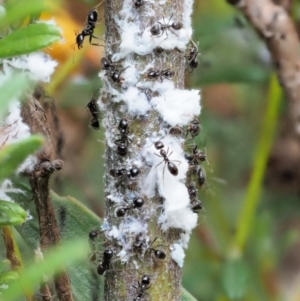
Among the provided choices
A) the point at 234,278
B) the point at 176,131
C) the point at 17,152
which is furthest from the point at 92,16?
the point at 234,278

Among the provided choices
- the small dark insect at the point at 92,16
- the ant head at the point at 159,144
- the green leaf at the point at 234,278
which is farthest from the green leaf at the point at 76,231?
the green leaf at the point at 234,278

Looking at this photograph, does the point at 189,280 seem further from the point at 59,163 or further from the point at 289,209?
the point at 59,163

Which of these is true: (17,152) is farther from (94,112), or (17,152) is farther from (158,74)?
(94,112)

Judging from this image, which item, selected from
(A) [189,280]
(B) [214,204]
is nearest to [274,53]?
(B) [214,204]

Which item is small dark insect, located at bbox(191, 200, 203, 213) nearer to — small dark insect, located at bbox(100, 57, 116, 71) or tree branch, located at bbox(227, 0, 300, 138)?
small dark insect, located at bbox(100, 57, 116, 71)

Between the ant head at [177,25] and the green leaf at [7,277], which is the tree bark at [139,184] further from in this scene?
the green leaf at [7,277]

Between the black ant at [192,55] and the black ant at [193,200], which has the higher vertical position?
the black ant at [192,55]

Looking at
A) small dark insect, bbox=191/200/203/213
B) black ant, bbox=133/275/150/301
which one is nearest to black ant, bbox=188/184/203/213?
small dark insect, bbox=191/200/203/213
